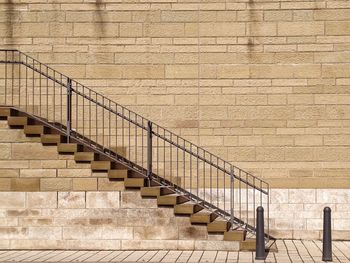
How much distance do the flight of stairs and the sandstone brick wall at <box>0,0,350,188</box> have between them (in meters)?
1.92

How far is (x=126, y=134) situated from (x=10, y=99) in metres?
2.60

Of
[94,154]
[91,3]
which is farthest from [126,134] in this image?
[91,3]

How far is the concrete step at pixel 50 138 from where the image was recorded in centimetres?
1478

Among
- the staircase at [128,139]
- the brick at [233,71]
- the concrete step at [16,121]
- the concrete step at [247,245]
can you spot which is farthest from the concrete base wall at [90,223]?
the brick at [233,71]

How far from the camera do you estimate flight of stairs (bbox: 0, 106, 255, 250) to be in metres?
14.3

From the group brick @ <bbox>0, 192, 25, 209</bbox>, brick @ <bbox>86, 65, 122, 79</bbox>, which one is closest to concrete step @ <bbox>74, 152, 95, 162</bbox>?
brick @ <bbox>0, 192, 25, 209</bbox>

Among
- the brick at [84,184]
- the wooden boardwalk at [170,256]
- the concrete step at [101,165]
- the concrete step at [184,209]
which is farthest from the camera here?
the brick at [84,184]

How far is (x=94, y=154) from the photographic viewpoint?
1484 cm

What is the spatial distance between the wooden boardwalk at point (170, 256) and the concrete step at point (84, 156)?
171cm

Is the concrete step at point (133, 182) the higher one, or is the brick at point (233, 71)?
the brick at point (233, 71)

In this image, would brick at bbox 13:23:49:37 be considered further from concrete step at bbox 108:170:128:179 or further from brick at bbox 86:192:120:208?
brick at bbox 86:192:120:208

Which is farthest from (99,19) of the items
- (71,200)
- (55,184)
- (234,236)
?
(234,236)

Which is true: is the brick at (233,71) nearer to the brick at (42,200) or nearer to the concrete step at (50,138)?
the concrete step at (50,138)

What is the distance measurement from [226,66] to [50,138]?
13.7ft
